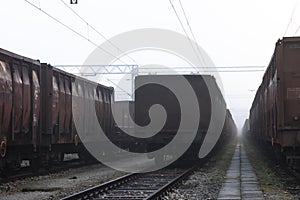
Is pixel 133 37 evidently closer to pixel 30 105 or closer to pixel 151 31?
pixel 151 31

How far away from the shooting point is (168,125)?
62.7 ft

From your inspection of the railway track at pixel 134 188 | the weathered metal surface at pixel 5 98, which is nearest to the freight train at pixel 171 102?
the railway track at pixel 134 188

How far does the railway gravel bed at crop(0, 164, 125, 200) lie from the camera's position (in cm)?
1149

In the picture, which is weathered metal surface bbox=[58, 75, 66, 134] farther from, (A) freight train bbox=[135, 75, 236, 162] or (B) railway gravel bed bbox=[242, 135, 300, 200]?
(B) railway gravel bed bbox=[242, 135, 300, 200]

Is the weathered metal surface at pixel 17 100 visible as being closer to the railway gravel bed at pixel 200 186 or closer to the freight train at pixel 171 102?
the railway gravel bed at pixel 200 186

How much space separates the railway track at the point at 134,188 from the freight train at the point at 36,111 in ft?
9.68

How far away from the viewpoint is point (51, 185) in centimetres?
1353

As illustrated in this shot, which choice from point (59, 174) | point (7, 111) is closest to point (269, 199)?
point (7, 111)

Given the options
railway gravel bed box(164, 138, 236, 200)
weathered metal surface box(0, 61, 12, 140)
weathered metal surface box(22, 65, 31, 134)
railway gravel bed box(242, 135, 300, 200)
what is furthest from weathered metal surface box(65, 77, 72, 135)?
railway gravel bed box(242, 135, 300, 200)

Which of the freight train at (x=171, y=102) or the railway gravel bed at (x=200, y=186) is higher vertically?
the freight train at (x=171, y=102)

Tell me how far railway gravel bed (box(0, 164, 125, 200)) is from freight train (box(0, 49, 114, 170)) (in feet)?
2.82

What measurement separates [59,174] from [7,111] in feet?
13.3

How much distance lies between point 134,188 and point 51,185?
2248 millimetres

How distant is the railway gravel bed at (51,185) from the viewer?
37.7 ft
